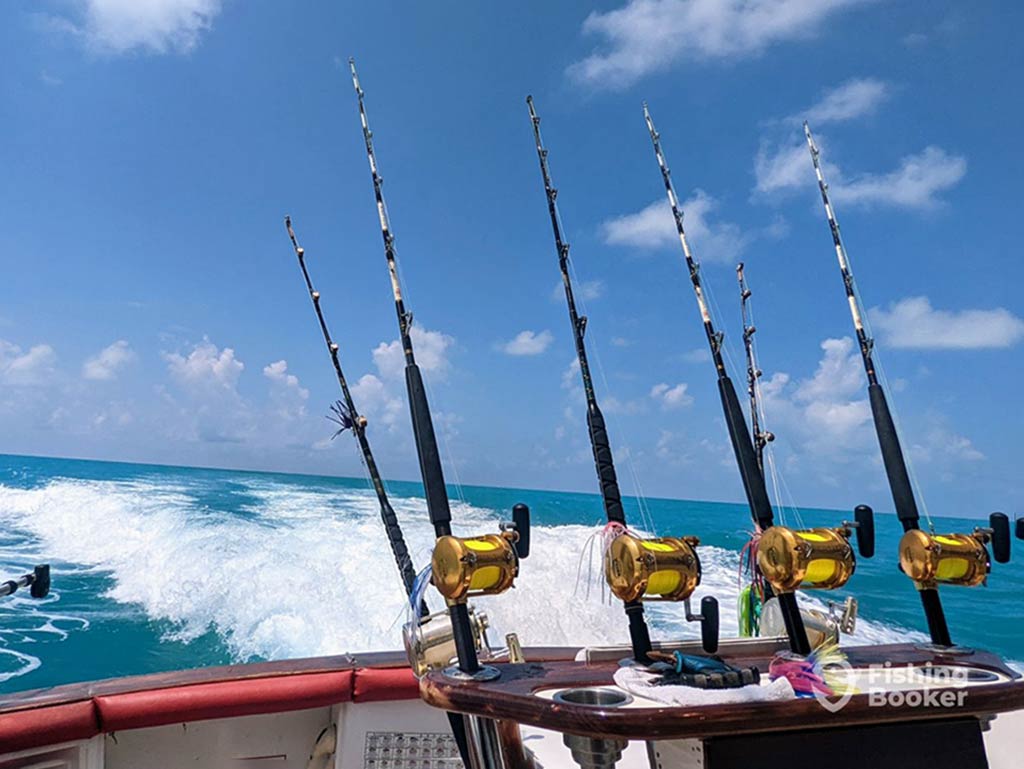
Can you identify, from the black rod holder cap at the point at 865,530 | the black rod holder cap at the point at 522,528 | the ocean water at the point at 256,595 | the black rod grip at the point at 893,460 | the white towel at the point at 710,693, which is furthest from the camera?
the ocean water at the point at 256,595

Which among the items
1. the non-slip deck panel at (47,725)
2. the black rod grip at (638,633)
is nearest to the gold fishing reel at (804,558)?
the black rod grip at (638,633)

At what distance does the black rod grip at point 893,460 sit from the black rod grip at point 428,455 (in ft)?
3.88

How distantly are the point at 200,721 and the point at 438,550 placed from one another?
1.23 metres

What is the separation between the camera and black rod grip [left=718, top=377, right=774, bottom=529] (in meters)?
2.02

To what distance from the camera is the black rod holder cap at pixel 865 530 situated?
1.79 metres

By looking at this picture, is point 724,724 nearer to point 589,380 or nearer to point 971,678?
point 971,678

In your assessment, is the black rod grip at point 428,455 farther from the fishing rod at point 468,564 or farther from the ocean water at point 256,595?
the ocean water at point 256,595

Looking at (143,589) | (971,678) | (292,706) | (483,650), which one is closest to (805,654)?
(971,678)

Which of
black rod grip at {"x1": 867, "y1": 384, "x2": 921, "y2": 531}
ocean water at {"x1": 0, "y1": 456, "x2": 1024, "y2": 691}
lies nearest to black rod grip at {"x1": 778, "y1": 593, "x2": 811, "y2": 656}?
black rod grip at {"x1": 867, "y1": 384, "x2": 921, "y2": 531}

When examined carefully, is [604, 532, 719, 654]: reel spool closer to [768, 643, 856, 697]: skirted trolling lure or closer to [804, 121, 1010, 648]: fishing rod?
[768, 643, 856, 697]: skirted trolling lure

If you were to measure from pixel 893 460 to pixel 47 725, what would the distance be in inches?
92.5

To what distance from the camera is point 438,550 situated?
1.42 meters

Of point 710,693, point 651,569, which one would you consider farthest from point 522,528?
point 710,693

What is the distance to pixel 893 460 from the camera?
215cm
